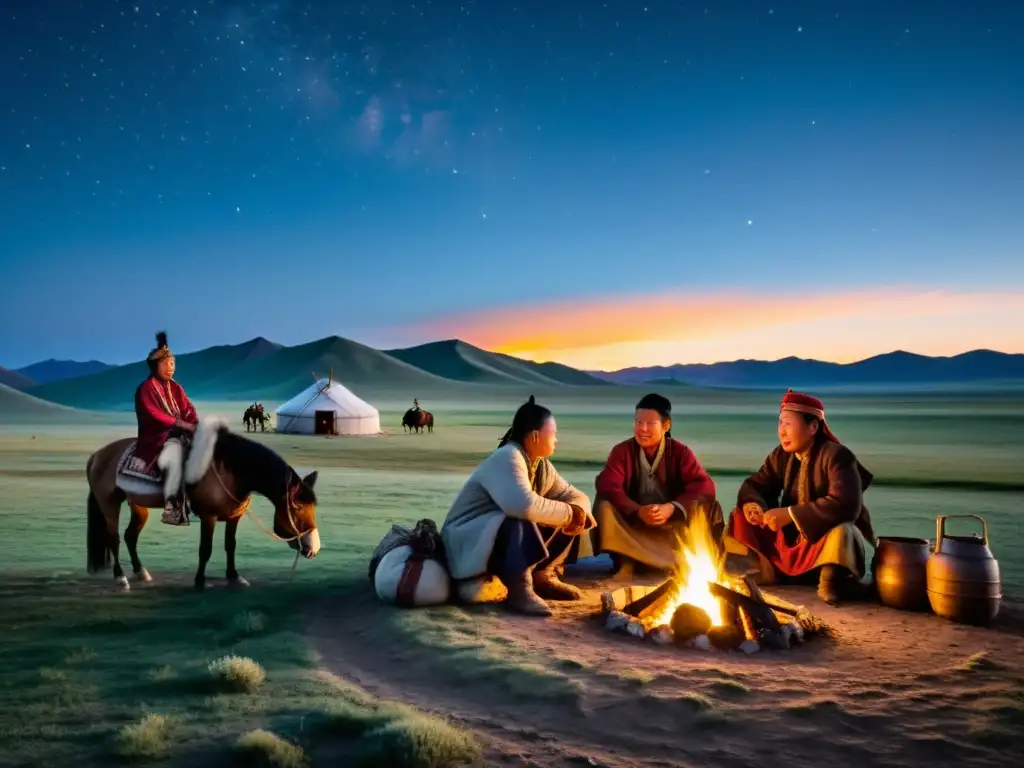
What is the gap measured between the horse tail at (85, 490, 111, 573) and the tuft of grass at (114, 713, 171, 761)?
3.03 meters

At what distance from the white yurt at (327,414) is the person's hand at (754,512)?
23054 mm

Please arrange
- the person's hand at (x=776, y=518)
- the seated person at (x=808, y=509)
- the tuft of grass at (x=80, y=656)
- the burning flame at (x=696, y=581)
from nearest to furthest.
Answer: the tuft of grass at (x=80, y=656)
the burning flame at (x=696, y=581)
the seated person at (x=808, y=509)
the person's hand at (x=776, y=518)

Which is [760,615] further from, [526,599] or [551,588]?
[551,588]

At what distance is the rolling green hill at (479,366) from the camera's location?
16752 centimetres

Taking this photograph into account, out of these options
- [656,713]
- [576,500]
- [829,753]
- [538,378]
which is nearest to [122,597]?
[576,500]

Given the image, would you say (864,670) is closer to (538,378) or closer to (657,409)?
(657,409)

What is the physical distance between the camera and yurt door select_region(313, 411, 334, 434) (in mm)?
27266

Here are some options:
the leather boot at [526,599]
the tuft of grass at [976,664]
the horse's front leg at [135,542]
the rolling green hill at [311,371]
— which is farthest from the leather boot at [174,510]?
the rolling green hill at [311,371]

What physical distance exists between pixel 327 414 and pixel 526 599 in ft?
76.9

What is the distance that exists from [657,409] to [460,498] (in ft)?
5.18

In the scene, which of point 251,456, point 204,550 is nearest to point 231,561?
point 204,550

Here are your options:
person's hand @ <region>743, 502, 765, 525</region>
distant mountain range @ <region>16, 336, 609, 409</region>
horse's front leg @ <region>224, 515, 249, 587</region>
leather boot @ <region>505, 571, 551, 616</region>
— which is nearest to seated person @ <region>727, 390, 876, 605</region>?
person's hand @ <region>743, 502, 765, 525</region>

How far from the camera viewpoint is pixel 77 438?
86.9ft

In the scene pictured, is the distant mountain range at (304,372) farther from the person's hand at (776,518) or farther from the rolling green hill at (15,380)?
the person's hand at (776,518)
